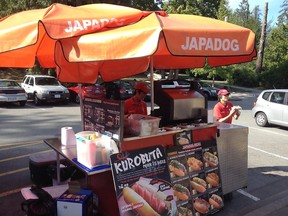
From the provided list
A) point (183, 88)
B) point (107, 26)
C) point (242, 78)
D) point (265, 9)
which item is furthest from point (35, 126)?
point (242, 78)

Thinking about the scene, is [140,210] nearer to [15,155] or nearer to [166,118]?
[166,118]

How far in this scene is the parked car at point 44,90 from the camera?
17.6 metres

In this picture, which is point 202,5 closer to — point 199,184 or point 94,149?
point 199,184

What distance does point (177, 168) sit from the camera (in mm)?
4426

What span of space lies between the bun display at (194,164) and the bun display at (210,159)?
0.15 m

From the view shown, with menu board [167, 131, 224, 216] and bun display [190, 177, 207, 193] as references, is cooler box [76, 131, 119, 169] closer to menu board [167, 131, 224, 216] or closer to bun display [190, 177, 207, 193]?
menu board [167, 131, 224, 216]

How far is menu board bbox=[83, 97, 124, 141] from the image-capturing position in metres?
3.92

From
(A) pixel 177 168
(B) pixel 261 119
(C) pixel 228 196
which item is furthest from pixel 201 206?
(B) pixel 261 119

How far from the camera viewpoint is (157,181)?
412 cm

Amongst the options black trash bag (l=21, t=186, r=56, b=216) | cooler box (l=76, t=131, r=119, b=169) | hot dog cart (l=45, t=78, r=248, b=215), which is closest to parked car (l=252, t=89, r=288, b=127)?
hot dog cart (l=45, t=78, r=248, b=215)

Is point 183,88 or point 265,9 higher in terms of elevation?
point 265,9

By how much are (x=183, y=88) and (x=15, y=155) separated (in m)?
4.74

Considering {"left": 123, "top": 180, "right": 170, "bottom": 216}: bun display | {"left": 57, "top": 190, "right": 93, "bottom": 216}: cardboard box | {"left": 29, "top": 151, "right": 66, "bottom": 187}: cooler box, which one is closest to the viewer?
{"left": 57, "top": 190, "right": 93, "bottom": 216}: cardboard box

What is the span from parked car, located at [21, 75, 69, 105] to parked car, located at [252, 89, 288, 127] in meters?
10.9
